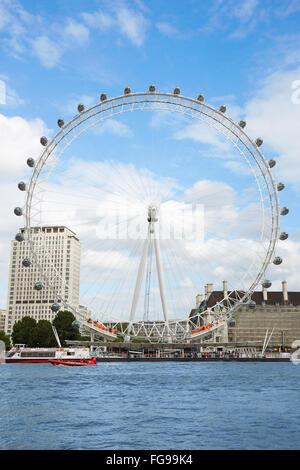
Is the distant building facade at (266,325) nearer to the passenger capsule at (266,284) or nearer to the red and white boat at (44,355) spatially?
the red and white boat at (44,355)

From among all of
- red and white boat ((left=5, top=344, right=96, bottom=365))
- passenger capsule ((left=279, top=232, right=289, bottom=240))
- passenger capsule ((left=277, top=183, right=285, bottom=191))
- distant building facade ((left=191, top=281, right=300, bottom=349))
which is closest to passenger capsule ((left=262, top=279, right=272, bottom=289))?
passenger capsule ((left=279, top=232, right=289, bottom=240))

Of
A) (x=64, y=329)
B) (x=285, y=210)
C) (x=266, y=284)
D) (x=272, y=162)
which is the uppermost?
(x=272, y=162)

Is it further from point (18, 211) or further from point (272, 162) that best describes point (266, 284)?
point (18, 211)

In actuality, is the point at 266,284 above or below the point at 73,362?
above

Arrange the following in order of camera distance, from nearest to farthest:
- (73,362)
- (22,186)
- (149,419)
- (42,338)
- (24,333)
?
(149,419)
(22,186)
(73,362)
(42,338)
(24,333)

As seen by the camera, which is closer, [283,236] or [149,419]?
[149,419]

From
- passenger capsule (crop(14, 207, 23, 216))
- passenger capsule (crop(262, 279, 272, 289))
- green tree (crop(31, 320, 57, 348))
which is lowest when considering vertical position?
green tree (crop(31, 320, 57, 348))

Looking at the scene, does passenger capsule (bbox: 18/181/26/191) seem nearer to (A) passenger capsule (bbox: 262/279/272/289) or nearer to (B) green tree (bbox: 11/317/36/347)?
(A) passenger capsule (bbox: 262/279/272/289)

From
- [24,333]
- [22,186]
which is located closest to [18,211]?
[22,186]

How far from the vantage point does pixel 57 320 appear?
121375 mm

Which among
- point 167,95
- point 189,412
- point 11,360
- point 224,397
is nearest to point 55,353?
point 11,360

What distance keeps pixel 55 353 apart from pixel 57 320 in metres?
33.1
